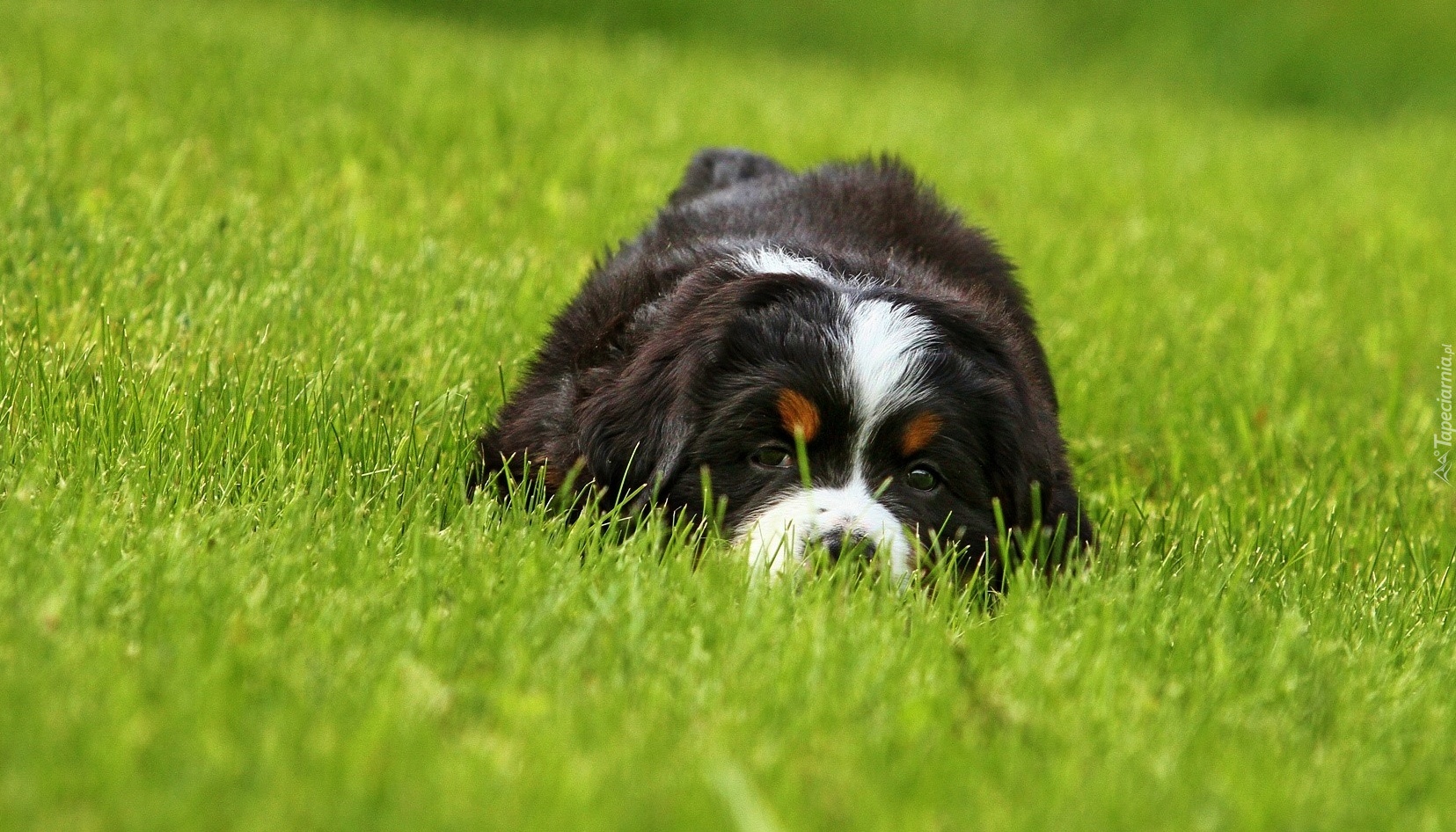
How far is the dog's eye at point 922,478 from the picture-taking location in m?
2.94

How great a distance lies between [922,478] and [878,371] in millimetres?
244

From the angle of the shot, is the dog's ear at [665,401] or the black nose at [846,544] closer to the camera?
the black nose at [846,544]

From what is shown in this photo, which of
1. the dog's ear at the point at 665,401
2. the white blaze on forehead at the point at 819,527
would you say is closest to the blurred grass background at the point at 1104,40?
the dog's ear at the point at 665,401

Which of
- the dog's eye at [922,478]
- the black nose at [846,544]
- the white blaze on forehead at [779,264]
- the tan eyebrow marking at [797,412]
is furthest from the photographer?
the white blaze on forehead at [779,264]

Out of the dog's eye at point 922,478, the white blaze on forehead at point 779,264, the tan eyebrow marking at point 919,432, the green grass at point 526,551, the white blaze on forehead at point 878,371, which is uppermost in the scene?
the white blaze on forehead at point 779,264

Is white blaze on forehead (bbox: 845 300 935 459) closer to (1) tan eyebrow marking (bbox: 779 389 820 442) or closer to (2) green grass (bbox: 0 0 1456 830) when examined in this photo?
(1) tan eyebrow marking (bbox: 779 389 820 442)

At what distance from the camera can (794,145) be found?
7527 mm

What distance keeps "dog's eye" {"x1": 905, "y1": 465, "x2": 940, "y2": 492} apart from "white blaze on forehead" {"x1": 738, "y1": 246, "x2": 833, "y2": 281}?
0.44m

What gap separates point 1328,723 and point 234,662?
1580mm

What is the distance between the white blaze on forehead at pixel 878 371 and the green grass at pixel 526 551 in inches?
15.4

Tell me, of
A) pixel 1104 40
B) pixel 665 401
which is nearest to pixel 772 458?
pixel 665 401

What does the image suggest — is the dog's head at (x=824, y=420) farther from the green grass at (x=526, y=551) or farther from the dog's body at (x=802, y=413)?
the green grass at (x=526, y=551)

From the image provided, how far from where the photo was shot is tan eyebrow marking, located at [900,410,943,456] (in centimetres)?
288

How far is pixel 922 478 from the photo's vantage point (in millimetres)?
2955
